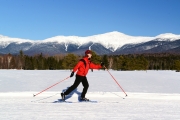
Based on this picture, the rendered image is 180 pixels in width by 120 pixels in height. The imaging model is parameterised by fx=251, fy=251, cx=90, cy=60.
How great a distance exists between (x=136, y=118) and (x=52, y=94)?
17.2ft

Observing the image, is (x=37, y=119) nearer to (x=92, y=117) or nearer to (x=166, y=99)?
(x=92, y=117)

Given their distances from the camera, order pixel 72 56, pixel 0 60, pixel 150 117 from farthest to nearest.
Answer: pixel 0 60
pixel 72 56
pixel 150 117

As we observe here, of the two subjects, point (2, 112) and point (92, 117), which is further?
point (2, 112)

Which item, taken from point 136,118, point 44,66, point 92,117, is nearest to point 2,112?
point 92,117

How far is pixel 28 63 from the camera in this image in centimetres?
10194

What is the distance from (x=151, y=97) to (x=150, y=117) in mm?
4089

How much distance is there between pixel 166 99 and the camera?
30.9ft

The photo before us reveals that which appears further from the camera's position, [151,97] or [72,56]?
[72,56]

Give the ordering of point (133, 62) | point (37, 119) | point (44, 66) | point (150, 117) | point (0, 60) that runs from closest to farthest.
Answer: point (37, 119) → point (150, 117) → point (133, 62) → point (44, 66) → point (0, 60)

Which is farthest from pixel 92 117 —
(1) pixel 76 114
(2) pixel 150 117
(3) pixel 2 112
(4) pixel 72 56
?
(4) pixel 72 56

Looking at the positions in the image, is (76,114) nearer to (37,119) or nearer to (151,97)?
(37,119)

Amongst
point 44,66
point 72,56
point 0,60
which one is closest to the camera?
point 72,56

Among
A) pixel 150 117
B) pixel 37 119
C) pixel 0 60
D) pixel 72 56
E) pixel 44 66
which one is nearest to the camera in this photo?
pixel 37 119

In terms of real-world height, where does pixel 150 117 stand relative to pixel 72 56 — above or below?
below
